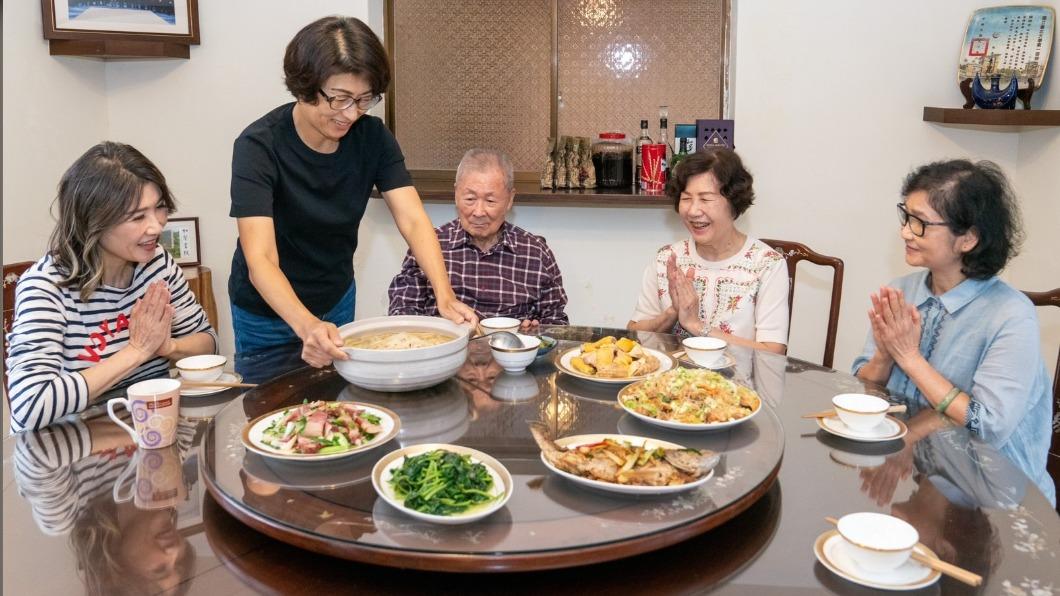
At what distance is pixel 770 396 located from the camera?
1.72 meters

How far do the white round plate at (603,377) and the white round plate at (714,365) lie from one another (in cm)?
3

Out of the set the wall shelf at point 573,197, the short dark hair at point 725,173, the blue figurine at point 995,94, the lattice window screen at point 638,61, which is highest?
the lattice window screen at point 638,61

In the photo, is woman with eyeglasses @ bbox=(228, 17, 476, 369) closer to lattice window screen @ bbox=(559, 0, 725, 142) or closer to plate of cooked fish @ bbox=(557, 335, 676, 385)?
plate of cooked fish @ bbox=(557, 335, 676, 385)

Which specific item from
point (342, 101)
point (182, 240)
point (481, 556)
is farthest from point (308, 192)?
point (182, 240)

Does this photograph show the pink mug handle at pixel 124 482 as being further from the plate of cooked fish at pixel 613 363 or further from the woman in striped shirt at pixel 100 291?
the plate of cooked fish at pixel 613 363

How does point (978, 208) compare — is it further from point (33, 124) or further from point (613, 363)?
point (33, 124)

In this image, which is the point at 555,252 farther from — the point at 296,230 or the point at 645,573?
the point at 645,573

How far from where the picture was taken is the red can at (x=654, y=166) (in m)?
3.29

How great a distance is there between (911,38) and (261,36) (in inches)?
98.9

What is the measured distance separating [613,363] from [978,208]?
0.82 metres

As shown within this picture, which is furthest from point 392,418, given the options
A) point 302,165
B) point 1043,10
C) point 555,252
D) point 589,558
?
point 1043,10

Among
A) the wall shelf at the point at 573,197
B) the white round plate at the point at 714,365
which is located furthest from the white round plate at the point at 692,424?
the wall shelf at the point at 573,197

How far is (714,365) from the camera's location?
1.86 meters

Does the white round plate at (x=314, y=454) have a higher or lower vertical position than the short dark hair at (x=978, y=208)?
lower
